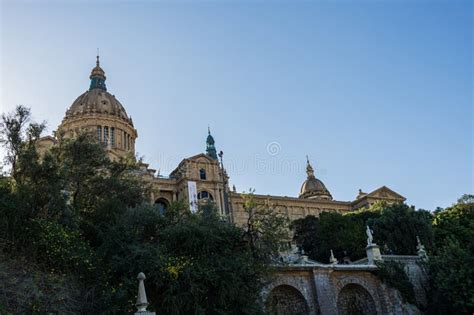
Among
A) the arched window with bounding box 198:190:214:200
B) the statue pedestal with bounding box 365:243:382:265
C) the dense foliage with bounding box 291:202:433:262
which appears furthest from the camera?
the arched window with bounding box 198:190:214:200

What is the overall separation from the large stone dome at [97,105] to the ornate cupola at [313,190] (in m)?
35.7

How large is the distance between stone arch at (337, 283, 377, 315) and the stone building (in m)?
25.8

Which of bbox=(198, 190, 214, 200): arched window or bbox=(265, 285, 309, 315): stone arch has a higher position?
→ bbox=(198, 190, 214, 200): arched window

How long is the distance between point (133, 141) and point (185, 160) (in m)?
12.0

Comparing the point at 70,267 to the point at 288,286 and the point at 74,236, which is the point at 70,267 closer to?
the point at 74,236

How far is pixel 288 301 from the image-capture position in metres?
25.2

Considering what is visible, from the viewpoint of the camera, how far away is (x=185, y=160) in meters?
60.5

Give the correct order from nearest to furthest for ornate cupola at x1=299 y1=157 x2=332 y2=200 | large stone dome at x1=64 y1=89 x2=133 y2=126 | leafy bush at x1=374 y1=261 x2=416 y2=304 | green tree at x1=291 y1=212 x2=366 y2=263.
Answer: leafy bush at x1=374 y1=261 x2=416 y2=304
green tree at x1=291 y1=212 x2=366 y2=263
large stone dome at x1=64 y1=89 x2=133 y2=126
ornate cupola at x1=299 y1=157 x2=332 y2=200

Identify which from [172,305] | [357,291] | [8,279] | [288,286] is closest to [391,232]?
[357,291]

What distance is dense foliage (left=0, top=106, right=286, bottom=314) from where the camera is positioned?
56.3 ft

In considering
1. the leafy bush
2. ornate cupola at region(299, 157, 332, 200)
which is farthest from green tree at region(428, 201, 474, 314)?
ornate cupola at region(299, 157, 332, 200)

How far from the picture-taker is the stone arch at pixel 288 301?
81.1 feet

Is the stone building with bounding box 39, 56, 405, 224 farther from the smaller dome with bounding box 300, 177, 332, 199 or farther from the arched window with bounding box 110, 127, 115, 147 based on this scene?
the smaller dome with bounding box 300, 177, 332, 199

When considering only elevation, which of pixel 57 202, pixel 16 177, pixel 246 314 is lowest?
pixel 246 314
